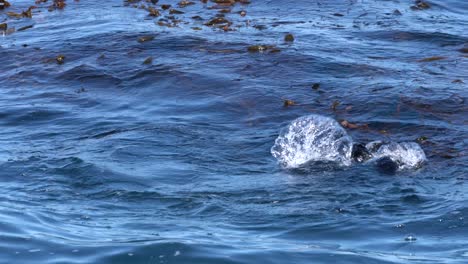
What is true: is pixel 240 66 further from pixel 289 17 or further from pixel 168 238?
pixel 168 238

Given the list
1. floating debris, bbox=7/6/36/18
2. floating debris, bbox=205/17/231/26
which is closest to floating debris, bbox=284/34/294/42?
floating debris, bbox=205/17/231/26

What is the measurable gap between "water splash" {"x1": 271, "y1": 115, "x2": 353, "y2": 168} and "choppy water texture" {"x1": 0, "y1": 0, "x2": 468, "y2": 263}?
0.18 meters

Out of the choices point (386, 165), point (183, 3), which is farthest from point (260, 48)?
point (386, 165)

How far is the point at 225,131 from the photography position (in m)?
9.08

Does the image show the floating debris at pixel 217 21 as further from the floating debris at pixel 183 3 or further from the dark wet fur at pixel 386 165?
the dark wet fur at pixel 386 165

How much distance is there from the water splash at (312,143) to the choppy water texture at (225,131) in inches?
7.2

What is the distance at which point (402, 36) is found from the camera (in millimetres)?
12844

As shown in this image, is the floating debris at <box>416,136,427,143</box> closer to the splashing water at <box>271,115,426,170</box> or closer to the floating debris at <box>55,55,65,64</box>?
the splashing water at <box>271,115,426,170</box>

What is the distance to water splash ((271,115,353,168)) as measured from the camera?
809 cm

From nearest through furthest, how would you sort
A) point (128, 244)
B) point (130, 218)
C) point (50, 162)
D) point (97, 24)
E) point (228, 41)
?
point (128, 244)
point (130, 218)
point (50, 162)
point (228, 41)
point (97, 24)

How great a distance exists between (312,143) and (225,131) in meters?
1.07

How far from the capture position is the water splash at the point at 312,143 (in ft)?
26.5

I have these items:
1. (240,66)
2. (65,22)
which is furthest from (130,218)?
(65,22)

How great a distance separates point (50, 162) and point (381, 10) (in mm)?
8144
